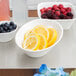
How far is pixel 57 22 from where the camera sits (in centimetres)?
78

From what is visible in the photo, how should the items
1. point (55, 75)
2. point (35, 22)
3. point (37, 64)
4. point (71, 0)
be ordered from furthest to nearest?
1. point (71, 0)
2. point (35, 22)
3. point (37, 64)
4. point (55, 75)

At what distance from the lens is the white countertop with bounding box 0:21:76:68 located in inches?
26.8

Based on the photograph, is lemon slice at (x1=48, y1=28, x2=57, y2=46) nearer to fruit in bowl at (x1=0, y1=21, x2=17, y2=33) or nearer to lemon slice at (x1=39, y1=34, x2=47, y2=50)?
lemon slice at (x1=39, y1=34, x2=47, y2=50)

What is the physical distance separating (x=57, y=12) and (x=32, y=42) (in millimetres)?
245

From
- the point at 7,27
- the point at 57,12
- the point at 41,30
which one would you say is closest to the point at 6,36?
the point at 7,27

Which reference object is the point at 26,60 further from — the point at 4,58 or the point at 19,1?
the point at 19,1

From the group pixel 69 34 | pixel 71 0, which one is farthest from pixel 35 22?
pixel 71 0

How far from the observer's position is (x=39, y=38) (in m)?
0.68

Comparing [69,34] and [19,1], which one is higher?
[19,1]

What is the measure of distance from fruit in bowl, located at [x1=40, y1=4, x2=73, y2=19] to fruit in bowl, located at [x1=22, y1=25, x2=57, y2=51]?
112 millimetres

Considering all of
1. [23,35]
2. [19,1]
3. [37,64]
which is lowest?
[37,64]

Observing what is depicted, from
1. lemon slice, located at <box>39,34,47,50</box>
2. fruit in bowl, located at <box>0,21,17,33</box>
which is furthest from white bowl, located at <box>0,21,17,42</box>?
lemon slice, located at <box>39,34,47,50</box>

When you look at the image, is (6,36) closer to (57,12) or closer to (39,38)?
(39,38)

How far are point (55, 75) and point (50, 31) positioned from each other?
0.84 ft
